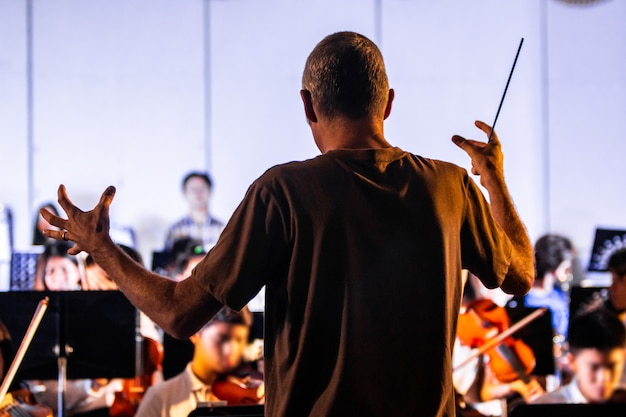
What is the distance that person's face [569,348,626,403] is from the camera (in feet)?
10.8

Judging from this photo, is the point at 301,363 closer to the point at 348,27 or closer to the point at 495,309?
the point at 495,309

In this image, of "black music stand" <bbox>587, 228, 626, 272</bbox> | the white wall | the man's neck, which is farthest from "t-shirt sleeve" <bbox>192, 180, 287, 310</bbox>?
the white wall

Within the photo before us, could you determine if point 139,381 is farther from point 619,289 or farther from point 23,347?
point 619,289

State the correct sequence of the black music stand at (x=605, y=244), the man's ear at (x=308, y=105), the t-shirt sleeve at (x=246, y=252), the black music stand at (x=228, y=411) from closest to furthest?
the t-shirt sleeve at (x=246, y=252) < the man's ear at (x=308, y=105) < the black music stand at (x=228, y=411) < the black music stand at (x=605, y=244)

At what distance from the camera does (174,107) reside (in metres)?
6.29

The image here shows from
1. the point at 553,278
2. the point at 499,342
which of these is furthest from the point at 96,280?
the point at 553,278

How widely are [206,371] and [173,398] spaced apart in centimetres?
16

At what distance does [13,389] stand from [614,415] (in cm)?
172

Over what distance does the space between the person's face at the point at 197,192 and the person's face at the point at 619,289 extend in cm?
301

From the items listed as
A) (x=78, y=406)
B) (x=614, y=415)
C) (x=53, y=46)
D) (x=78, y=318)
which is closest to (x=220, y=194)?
(x=53, y=46)

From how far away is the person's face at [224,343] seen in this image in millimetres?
3068

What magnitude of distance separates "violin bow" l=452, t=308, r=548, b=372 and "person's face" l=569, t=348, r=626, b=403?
0.35 meters

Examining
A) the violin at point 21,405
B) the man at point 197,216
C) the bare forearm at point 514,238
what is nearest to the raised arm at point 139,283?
the bare forearm at point 514,238

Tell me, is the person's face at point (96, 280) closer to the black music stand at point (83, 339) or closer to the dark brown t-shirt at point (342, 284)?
the black music stand at point (83, 339)
